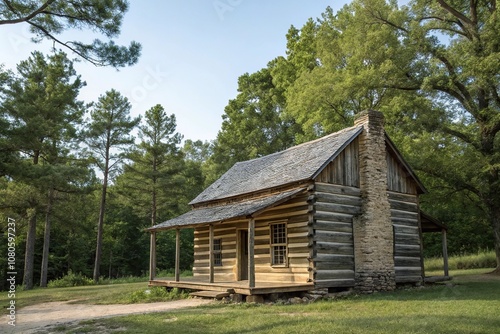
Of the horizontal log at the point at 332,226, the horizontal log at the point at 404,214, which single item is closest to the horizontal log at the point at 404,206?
the horizontal log at the point at 404,214

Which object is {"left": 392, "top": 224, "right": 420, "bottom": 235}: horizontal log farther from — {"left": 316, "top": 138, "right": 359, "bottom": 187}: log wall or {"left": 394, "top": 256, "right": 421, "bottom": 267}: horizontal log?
{"left": 316, "top": 138, "right": 359, "bottom": 187}: log wall

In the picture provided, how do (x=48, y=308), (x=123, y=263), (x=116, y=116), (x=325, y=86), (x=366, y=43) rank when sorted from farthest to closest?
(x=123, y=263), (x=116, y=116), (x=325, y=86), (x=366, y=43), (x=48, y=308)

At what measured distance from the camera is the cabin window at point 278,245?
15.9 m

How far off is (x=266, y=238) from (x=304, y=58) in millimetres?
19162

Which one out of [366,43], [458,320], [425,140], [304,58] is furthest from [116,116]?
[458,320]

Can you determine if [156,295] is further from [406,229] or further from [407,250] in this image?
[406,229]

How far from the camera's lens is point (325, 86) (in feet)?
81.1

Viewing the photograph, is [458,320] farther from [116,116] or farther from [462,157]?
[116,116]

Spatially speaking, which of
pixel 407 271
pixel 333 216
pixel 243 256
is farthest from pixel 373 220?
pixel 243 256

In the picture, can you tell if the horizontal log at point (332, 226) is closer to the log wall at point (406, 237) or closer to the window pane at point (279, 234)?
the window pane at point (279, 234)

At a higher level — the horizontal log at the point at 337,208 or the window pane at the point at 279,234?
the horizontal log at the point at 337,208

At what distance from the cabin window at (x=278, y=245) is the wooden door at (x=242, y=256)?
2.45 metres

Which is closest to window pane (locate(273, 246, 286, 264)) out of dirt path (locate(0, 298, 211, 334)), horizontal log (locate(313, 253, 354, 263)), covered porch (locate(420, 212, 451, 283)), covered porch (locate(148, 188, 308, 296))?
covered porch (locate(148, 188, 308, 296))

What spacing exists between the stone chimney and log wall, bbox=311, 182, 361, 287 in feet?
1.02
